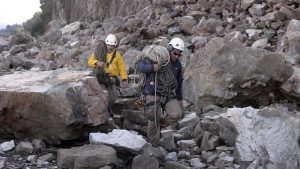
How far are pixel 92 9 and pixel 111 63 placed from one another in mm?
25803

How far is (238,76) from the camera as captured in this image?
8.73 meters

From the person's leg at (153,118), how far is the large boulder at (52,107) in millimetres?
633

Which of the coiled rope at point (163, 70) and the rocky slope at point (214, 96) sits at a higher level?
the coiled rope at point (163, 70)

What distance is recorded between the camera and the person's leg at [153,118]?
6.39m

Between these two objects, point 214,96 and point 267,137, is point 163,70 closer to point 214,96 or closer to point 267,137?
point 267,137

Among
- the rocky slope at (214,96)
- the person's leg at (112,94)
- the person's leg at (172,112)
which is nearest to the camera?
the rocky slope at (214,96)

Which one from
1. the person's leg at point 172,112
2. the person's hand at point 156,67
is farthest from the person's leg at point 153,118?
the person's hand at point 156,67

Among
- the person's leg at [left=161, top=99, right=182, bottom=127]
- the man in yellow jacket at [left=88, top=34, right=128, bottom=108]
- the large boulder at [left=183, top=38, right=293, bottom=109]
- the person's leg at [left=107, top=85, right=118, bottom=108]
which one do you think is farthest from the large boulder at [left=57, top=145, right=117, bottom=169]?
the large boulder at [left=183, top=38, right=293, bottom=109]

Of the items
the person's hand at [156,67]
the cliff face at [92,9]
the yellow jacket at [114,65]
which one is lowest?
the cliff face at [92,9]

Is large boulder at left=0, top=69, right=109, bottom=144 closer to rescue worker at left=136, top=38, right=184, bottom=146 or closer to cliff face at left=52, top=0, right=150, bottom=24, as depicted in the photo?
rescue worker at left=136, top=38, right=184, bottom=146

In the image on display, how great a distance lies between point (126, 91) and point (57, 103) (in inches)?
123

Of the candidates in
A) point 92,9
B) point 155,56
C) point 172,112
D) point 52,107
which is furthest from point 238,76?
point 92,9

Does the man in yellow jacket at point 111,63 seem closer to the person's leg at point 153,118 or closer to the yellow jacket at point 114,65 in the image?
the yellow jacket at point 114,65

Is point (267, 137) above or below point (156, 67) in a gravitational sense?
below
